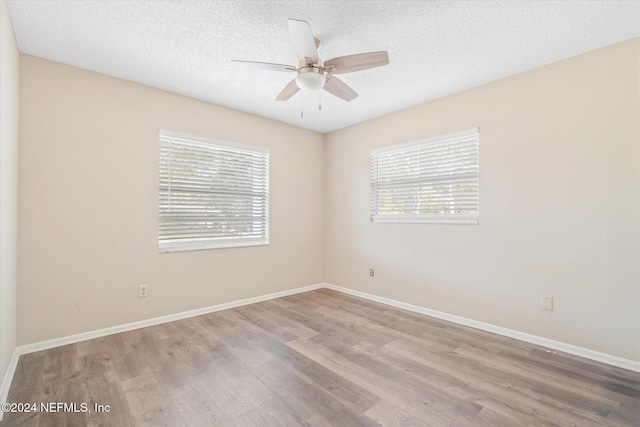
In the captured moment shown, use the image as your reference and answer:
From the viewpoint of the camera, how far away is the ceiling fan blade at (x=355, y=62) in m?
1.95

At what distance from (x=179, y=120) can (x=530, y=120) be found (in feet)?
11.8

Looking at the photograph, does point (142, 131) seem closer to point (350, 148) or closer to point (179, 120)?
point (179, 120)

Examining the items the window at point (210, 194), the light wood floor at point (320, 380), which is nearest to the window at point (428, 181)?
the light wood floor at point (320, 380)

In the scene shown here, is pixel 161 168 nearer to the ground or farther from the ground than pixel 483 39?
nearer to the ground

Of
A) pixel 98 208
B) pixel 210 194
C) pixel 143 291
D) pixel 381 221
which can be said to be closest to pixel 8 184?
pixel 98 208

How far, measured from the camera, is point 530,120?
273 cm

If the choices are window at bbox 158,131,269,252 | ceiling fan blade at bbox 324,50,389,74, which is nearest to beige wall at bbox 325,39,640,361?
ceiling fan blade at bbox 324,50,389,74

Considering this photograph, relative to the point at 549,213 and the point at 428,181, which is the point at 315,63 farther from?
the point at 549,213

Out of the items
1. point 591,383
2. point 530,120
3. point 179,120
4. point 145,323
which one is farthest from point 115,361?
point 530,120

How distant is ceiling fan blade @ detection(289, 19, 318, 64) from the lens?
1.71 m

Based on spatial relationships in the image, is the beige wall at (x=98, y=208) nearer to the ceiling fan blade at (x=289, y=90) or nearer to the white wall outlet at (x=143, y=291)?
the white wall outlet at (x=143, y=291)

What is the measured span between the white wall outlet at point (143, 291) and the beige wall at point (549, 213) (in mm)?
2968

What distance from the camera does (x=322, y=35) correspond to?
2195 mm

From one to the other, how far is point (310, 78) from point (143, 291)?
268cm
